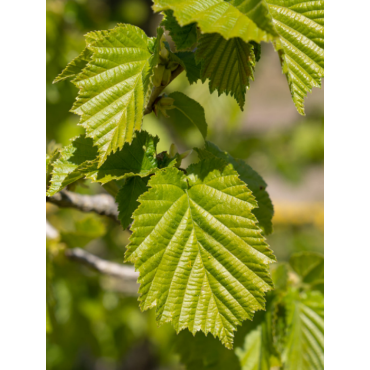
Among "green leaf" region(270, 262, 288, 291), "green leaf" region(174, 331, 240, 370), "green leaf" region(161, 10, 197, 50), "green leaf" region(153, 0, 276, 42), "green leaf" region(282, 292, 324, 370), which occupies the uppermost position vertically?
"green leaf" region(161, 10, 197, 50)

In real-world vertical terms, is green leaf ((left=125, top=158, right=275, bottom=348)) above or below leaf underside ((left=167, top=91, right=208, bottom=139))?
below

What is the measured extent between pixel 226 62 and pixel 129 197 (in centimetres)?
32

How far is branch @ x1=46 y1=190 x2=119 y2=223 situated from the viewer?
952mm

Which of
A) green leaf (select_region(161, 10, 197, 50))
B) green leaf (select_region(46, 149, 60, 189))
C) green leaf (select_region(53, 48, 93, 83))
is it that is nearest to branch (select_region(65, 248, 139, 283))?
green leaf (select_region(46, 149, 60, 189))

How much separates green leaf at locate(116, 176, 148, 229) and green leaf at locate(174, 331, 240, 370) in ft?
1.77

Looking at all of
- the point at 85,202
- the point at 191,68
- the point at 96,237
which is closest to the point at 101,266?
the point at 96,237

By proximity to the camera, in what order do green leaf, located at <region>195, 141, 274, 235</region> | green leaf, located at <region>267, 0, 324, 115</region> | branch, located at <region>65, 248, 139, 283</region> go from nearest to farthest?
1. green leaf, located at <region>267, 0, 324, 115</region>
2. green leaf, located at <region>195, 141, 274, 235</region>
3. branch, located at <region>65, 248, 139, 283</region>

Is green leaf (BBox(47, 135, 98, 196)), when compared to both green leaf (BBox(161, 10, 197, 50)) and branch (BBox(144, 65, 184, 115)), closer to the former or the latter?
branch (BBox(144, 65, 184, 115))

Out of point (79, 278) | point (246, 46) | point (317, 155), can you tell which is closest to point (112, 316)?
point (79, 278)

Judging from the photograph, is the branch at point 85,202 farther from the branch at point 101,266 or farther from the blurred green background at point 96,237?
the branch at point 101,266

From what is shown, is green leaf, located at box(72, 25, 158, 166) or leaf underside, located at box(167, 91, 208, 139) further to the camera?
leaf underside, located at box(167, 91, 208, 139)

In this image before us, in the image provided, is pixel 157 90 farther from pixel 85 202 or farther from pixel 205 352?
pixel 205 352

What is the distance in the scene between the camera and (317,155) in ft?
27.7

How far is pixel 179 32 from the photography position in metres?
0.66
